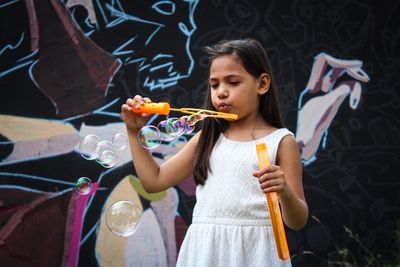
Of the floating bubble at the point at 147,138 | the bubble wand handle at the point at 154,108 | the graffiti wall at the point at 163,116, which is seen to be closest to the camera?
the bubble wand handle at the point at 154,108

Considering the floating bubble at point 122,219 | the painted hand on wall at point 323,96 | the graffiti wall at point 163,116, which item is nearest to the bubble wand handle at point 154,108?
the floating bubble at point 122,219

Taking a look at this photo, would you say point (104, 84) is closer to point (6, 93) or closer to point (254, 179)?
point (6, 93)

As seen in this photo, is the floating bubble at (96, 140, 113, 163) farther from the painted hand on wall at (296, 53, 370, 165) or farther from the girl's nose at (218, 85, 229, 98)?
the painted hand on wall at (296, 53, 370, 165)

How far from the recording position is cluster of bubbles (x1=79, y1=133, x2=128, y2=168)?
2.37m

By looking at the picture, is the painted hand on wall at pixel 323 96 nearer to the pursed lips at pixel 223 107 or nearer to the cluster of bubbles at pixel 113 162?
the cluster of bubbles at pixel 113 162

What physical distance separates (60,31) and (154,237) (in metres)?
1.78

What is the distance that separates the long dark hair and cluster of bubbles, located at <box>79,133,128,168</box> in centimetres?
42

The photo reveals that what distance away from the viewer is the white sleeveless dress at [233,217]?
1.97 meters

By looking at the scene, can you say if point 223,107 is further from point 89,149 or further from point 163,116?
point 163,116

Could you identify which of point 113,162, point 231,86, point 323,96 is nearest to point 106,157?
point 113,162

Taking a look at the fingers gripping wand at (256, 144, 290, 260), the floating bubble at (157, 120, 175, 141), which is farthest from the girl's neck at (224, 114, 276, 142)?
the fingers gripping wand at (256, 144, 290, 260)

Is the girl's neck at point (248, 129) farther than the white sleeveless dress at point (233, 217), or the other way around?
the girl's neck at point (248, 129)

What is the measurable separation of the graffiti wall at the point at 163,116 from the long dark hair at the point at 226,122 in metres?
1.57

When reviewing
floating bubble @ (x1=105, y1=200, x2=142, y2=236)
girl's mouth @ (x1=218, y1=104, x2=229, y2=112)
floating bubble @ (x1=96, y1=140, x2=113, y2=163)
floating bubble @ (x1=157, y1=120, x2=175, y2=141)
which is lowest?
floating bubble @ (x1=105, y1=200, x2=142, y2=236)
